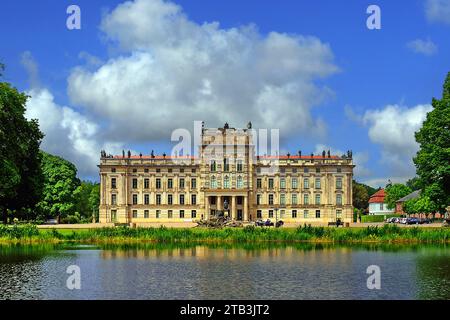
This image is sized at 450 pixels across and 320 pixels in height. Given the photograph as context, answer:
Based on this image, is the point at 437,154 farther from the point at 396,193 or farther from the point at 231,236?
the point at 396,193

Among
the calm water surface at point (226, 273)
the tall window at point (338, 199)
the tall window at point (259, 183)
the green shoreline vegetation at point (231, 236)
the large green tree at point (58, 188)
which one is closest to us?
the calm water surface at point (226, 273)

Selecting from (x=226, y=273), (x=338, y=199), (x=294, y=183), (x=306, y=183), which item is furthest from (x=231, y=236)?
(x=338, y=199)

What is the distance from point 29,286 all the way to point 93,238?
2394cm

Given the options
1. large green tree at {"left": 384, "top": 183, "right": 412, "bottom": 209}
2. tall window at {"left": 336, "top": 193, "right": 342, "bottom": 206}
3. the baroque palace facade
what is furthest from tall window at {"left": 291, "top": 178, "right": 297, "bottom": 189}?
large green tree at {"left": 384, "top": 183, "right": 412, "bottom": 209}

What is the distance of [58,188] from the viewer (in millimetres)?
83062

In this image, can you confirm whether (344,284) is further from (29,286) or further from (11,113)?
(11,113)

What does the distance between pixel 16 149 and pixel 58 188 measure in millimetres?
41264

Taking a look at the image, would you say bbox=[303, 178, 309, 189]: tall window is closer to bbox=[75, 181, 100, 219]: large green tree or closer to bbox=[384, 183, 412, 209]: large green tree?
bbox=[75, 181, 100, 219]: large green tree

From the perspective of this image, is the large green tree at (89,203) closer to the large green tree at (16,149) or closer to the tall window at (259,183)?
the tall window at (259,183)

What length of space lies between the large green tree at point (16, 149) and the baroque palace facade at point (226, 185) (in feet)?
116

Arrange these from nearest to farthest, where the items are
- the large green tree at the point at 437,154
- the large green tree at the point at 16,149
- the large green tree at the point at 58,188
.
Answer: the large green tree at the point at 16,149
the large green tree at the point at 437,154
the large green tree at the point at 58,188

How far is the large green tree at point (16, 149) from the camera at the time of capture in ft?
133

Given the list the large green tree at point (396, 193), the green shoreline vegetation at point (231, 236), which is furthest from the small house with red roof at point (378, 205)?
the green shoreline vegetation at point (231, 236)
